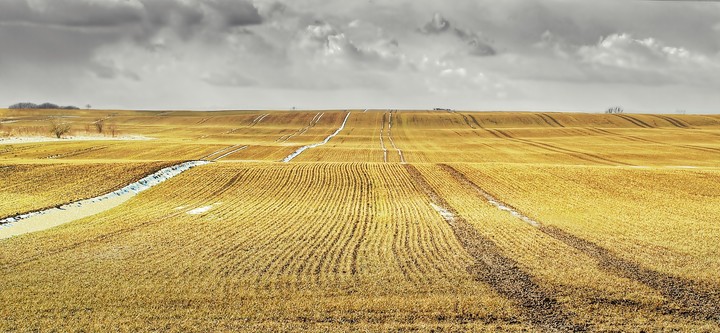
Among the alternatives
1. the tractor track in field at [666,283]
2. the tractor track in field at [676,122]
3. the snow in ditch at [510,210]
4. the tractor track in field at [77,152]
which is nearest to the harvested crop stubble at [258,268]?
the snow in ditch at [510,210]

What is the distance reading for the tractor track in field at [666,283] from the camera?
11750 mm

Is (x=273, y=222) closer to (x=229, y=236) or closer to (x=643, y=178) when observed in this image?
(x=229, y=236)

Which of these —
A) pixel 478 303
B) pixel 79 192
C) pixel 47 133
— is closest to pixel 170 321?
pixel 478 303

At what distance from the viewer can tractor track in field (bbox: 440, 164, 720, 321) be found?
11.8 m

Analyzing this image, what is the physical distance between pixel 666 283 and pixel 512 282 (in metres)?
4.01

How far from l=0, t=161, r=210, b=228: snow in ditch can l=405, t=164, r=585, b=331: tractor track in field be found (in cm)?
1829

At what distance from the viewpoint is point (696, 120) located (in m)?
117

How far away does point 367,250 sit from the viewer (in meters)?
17.0

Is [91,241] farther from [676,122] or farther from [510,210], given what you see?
[676,122]

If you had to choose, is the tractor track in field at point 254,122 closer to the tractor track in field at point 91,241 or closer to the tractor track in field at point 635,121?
the tractor track in field at point 91,241

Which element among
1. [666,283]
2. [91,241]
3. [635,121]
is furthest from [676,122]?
[91,241]

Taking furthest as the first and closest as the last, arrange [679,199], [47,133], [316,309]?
[47,133]
[679,199]
[316,309]

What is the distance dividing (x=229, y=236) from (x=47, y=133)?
70.9m

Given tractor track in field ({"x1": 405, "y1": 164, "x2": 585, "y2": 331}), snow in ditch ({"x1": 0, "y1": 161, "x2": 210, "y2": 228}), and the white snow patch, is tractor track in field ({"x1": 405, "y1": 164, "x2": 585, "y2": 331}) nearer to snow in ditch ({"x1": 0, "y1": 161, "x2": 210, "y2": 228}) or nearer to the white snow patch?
the white snow patch
